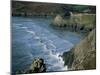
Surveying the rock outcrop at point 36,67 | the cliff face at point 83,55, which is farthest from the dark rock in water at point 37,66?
the cliff face at point 83,55

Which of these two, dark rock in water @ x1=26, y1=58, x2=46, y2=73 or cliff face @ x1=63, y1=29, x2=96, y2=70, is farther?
cliff face @ x1=63, y1=29, x2=96, y2=70

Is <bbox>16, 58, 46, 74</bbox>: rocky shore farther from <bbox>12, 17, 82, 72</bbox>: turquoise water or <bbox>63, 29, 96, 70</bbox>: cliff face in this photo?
<bbox>63, 29, 96, 70</bbox>: cliff face

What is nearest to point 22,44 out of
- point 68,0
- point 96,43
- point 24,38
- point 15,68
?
point 24,38

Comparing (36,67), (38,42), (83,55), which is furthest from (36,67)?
(83,55)

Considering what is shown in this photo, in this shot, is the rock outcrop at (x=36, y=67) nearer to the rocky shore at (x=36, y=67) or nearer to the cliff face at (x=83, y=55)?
the rocky shore at (x=36, y=67)

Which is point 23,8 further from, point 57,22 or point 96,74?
point 96,74

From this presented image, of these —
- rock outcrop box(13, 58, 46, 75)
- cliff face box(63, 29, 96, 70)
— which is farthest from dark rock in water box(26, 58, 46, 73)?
cliff face box(63, 29, 96, 70)
